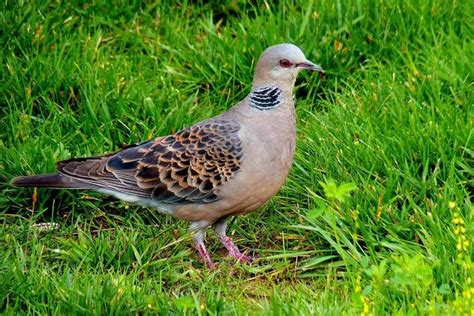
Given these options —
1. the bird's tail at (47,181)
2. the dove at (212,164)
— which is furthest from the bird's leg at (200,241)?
the bird's tail at (47,181)

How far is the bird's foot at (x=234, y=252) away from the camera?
5.23 metres

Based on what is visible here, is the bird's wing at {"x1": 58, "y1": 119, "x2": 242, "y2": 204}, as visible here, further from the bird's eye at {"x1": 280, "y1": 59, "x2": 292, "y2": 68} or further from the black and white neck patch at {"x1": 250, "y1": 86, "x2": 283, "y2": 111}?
the bird's eye at {"x1": 280, "y1": 59, "x2": 292, "y2": 68}

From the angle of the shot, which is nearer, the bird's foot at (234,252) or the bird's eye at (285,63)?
the bird's foot at (234,252)

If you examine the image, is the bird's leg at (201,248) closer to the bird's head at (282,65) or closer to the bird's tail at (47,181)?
the bird's tail at (47,181)

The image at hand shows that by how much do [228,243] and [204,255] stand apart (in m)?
0.15

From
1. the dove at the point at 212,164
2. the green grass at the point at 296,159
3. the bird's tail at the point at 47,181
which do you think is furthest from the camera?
the bird's tail at the point at 47,181

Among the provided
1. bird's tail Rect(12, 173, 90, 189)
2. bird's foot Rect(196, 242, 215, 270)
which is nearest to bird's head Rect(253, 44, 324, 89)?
bird's foot Rect(196, 242, 215, 270)

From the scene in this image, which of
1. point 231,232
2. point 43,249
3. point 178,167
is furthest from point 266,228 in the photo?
point 43,249

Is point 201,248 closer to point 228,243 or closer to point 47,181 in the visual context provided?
point 228,243

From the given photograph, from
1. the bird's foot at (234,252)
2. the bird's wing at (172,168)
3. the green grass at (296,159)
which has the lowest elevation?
A: the bird's foot at (234,252)

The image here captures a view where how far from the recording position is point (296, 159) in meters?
5.70

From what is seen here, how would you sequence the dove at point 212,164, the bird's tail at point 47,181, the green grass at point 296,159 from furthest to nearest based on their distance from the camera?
the bird's tail at point 47,181, the dove at point 212,164, the green grass at point 296,159

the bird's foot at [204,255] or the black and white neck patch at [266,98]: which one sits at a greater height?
the black and white neck patch at [266,98]

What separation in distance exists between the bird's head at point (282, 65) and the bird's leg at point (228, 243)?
2.30 ft
